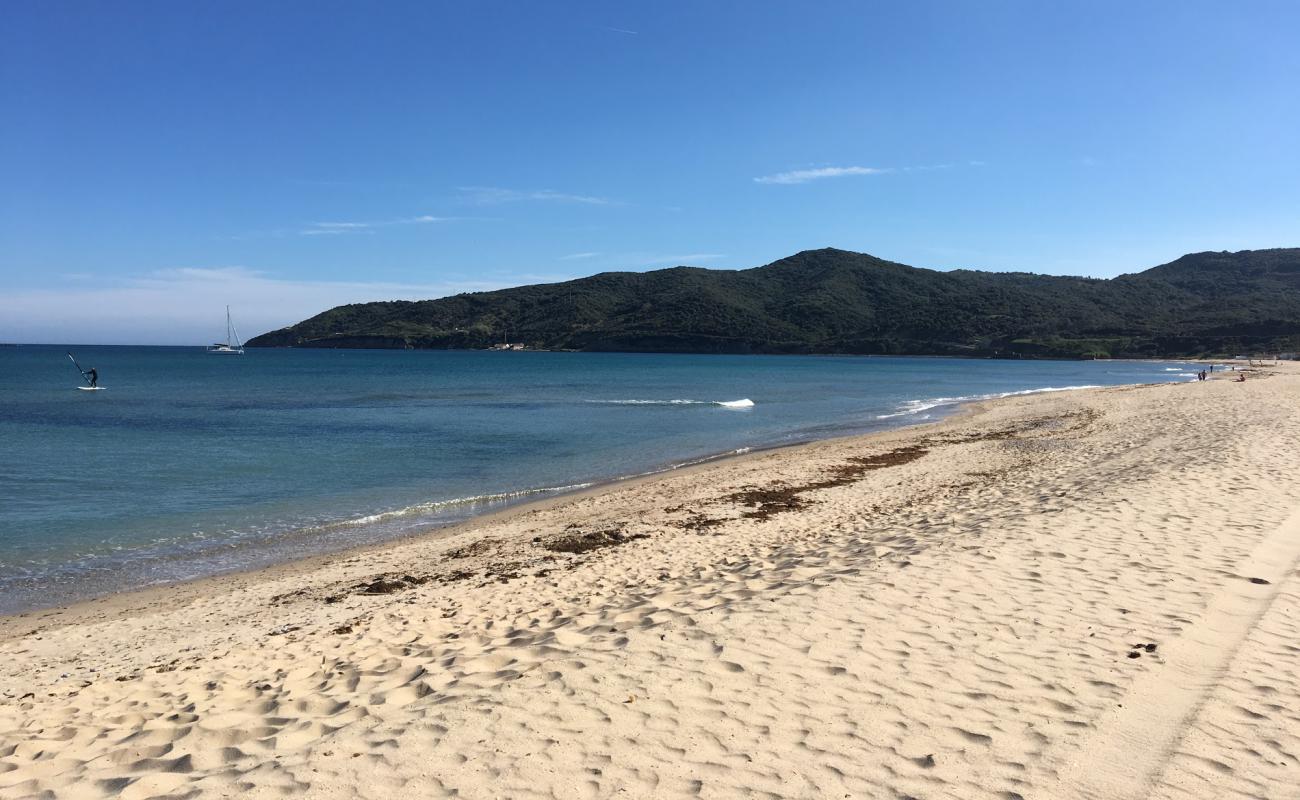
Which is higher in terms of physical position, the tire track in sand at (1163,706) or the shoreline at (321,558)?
the tire track in sand at (1163,706)

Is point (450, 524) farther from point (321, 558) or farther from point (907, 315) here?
point (907, 315)

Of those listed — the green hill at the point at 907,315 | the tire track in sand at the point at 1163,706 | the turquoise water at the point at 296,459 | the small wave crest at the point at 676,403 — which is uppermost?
the green hill at the point at 907,315

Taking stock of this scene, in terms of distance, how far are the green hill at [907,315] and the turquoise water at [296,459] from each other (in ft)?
332

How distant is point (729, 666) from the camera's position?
213 inches

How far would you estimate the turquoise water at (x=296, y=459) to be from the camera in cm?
1308

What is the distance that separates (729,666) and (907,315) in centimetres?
16892

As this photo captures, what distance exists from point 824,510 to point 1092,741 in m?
8.97

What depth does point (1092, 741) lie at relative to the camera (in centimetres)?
423

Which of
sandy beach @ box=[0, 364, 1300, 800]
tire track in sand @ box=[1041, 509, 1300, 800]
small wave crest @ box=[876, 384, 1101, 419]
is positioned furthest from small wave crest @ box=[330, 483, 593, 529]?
small wave crest @ box=[876, 384, 1101, 419]

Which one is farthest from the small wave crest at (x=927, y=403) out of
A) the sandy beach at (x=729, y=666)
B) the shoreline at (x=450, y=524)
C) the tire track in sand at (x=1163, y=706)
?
the tire track in sand at (x=1163, y=706)

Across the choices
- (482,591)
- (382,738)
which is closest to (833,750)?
(382,738)

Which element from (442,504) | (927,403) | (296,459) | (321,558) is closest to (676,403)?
(927,403)

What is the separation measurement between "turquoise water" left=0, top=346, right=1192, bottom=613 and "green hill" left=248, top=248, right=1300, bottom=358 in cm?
10130

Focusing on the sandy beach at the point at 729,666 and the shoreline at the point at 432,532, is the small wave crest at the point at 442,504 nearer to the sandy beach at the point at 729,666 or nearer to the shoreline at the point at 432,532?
the shoreline at the point at 432,532
